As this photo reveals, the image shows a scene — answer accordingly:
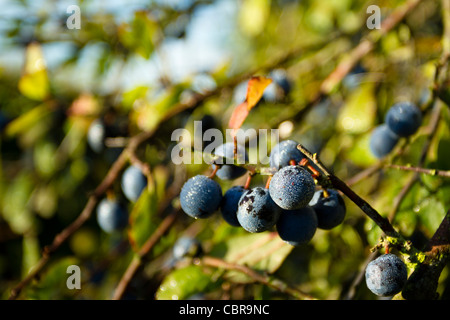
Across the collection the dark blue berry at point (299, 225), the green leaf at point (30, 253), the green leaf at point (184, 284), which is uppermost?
the dark blue berry at point (299, 225)

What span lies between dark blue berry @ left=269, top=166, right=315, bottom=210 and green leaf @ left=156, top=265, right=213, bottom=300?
543 millimetres

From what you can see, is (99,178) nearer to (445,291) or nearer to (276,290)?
(276,290)

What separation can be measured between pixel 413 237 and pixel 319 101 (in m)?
0.65

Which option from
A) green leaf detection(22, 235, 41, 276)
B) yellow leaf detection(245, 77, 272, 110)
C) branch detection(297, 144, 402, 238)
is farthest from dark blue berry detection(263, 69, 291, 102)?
green leaf detection(22, 235, 41, 276)

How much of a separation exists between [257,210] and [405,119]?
24.6 inches

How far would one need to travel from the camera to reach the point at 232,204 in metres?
0.88

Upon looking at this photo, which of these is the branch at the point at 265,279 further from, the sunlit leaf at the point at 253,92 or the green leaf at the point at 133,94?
the green leaf at the point at 133,94

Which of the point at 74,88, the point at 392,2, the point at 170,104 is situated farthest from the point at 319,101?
the point at 74,88

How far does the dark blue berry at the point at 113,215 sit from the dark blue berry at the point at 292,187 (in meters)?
0.94

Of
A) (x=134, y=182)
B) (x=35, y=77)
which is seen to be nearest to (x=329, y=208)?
(x=134, y=182)

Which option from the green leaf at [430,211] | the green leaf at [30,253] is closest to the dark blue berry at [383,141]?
the green leaf at [430,211]

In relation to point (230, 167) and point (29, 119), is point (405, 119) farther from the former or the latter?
point (29, 119)

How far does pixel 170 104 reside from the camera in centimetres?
156

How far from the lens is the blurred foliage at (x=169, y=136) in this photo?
4.23 ft
